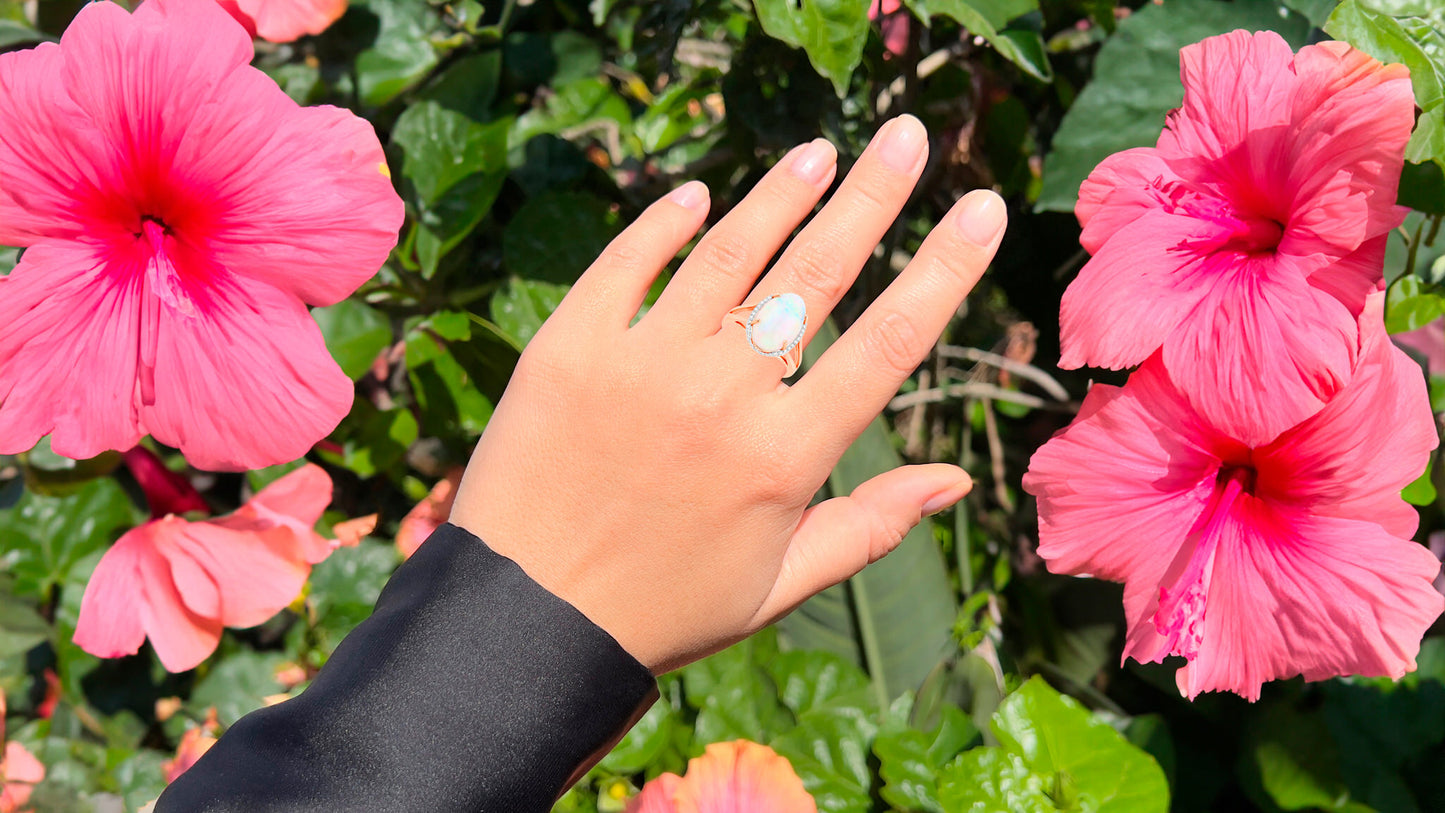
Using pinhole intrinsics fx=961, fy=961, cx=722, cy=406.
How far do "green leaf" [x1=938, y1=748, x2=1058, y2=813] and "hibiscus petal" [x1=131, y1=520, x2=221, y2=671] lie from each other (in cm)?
76

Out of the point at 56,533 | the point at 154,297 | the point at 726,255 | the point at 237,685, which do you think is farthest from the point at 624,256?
the point at 56,533

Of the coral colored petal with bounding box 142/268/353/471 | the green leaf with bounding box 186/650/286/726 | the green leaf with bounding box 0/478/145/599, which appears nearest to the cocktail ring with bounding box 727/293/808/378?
the coral colored petal with bounding box 142/268/353/471

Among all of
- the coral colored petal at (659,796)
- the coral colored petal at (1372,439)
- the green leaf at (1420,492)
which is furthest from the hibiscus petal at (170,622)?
the green leaf at (1420,492)

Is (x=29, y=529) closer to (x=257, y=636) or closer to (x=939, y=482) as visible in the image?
(x=257, y=636)

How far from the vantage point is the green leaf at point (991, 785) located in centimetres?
83

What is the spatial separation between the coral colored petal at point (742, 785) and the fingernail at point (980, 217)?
51cm

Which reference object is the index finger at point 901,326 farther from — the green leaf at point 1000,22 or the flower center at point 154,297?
the flower center at point 154,297

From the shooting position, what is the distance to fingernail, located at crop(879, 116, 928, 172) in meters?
0.87

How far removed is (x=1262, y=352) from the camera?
2.33ft

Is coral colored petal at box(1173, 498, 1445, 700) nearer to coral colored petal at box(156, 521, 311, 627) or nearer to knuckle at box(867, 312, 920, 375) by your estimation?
knuckle at box(867, 312, 920, 375)

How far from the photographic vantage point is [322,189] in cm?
82

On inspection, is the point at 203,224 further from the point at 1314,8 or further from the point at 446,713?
the point at 1314,8

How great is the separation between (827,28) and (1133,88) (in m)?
0.34

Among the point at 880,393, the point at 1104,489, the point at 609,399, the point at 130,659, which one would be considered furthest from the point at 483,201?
the point at 130,659
